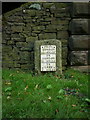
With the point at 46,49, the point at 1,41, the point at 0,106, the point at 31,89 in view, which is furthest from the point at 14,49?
the point at 0,106

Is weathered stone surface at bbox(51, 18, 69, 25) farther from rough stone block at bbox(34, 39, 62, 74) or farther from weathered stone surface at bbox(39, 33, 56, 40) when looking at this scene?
rough stone block at bbox(34, 39, 62, 74)

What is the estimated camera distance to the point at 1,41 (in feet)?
23.8

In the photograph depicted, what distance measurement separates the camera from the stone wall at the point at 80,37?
7133 mm

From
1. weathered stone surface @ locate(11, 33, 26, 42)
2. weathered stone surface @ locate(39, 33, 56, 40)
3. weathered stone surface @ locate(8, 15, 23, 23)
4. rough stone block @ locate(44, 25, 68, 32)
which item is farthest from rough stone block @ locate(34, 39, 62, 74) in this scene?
weathered stone surface @ locate(8, 15, 23, 23)

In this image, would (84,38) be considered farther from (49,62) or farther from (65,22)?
(49,62)

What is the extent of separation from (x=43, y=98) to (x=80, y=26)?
10.1ft

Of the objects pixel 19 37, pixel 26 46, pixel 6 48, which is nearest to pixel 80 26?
pixel 26 46

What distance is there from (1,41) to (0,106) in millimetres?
3151

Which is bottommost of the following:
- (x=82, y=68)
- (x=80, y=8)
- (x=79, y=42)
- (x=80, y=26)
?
(x=82, y=68)

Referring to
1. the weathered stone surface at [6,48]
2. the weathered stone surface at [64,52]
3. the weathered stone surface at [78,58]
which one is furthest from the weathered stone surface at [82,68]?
the weathered stone surface at [6,48]

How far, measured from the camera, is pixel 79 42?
7180 mm

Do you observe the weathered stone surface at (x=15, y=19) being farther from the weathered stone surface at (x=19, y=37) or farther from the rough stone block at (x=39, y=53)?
the rough stone block at (x=39, y=53)

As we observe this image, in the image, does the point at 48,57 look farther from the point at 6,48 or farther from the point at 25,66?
the point at 6,48

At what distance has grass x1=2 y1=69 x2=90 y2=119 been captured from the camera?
4.25 metres
